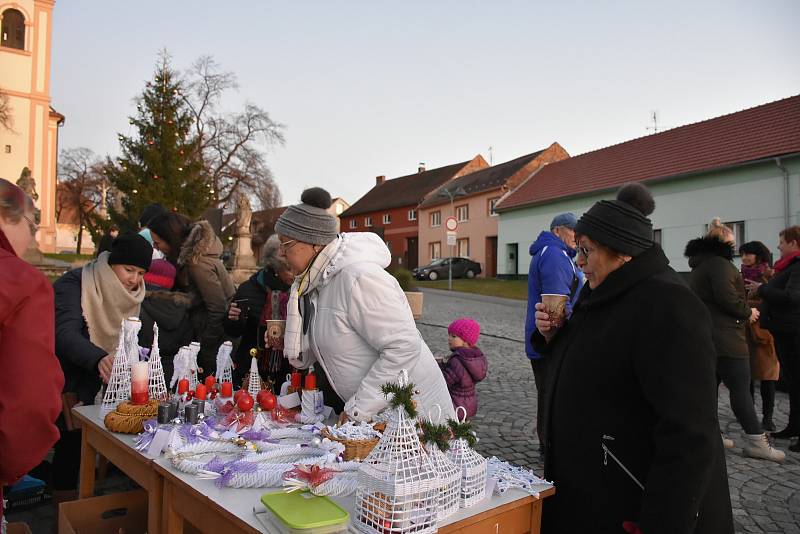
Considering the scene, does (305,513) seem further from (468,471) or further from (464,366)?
(464,366)

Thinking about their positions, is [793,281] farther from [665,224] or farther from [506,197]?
[506,197]

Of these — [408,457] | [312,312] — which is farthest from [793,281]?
[408,457]

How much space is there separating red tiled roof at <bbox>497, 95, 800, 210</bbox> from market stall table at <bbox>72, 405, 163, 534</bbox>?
69.1ft

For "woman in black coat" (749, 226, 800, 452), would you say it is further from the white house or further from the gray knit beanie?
the white house

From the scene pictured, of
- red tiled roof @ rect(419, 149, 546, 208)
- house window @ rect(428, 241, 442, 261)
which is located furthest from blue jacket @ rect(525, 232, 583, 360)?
house window @ rect(428, 241, 442, 261)

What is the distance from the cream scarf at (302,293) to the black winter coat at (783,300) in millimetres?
4271

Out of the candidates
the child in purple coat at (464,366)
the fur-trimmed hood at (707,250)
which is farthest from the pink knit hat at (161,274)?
the fur-trimmed hood at (707,250)

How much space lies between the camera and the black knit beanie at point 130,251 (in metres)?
3.32

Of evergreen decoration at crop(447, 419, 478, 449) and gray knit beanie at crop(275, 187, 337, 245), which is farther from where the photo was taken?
gray knit beanie at crop(275, 187, 337, 245)

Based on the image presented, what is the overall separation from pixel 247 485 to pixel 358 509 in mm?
481

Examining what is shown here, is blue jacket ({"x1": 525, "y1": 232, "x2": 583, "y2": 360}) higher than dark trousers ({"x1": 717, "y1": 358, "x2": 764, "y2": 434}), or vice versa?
blue jacket ({"x1": 525, "y1": 232, "x2": 583, "y2": 360})

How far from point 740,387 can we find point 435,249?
35.0 m

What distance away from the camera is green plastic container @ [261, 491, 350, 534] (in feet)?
4.91

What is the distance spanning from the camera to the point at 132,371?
2.67 meters
